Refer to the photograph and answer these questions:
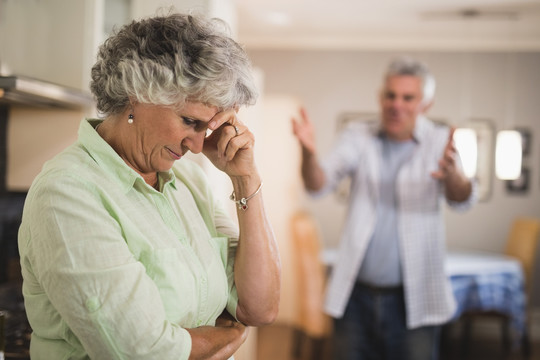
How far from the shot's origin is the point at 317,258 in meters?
3.77

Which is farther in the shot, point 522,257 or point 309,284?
point 522,257

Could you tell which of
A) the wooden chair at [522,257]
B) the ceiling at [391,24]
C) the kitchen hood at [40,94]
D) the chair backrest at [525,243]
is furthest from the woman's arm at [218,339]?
the chair backrest at [525,243]

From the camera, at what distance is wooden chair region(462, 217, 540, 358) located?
4.19m

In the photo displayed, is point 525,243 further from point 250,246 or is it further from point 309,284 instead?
point 250,246

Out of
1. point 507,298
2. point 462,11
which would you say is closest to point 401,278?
point 507,298

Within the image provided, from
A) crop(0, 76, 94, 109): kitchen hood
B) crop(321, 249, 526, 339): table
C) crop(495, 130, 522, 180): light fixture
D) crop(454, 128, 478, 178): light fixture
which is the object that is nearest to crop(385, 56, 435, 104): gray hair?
crop(454, 128, 478, 178): light fixture

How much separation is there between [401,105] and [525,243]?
288 centimetres

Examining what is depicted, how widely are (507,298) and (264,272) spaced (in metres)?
3.40

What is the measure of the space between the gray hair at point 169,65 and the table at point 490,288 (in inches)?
128

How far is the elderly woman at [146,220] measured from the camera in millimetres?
869

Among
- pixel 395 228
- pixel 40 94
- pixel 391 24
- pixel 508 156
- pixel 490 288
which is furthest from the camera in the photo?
pixel 391 24

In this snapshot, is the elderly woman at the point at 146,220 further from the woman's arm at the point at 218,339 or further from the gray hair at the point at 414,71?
the gray hair at the point at 414,71

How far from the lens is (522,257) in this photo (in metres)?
4.46

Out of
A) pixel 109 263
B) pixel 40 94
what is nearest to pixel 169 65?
pixel 109 263
